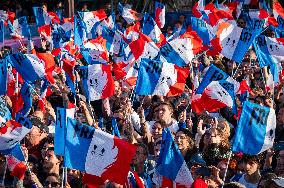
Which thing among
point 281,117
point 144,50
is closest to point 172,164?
point 281,117

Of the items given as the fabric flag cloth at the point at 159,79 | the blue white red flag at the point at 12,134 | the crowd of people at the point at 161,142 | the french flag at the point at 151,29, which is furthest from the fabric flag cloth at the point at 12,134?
the french flag at the point at 151,29

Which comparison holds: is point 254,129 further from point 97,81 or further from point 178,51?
point 178,51

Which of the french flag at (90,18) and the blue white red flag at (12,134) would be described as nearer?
the blue white red flag at (12,134)

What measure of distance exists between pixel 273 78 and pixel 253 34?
862mm

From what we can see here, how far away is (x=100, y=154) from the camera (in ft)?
20.2

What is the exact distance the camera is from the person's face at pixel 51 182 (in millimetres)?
6879

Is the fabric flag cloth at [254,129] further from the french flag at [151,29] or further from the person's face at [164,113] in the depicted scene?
the french flag at [151,29]

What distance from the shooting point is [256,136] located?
251 inches

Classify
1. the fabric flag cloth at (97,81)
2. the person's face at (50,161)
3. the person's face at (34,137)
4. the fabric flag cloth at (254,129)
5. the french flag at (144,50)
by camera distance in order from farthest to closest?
the french flag at (144,50) → the fabric flag cloth at (97,81) → the person's face at (34,137) → the person's face at (50,161) → the fabric flag cloth at (254,129)

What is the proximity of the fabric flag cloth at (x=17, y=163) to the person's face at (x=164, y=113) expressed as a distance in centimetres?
188

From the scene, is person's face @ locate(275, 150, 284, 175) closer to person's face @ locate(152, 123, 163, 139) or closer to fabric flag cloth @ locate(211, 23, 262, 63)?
person's face @ locate(152, 123, 163, 139)

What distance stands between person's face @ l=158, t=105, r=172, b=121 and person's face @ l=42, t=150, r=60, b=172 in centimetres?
149

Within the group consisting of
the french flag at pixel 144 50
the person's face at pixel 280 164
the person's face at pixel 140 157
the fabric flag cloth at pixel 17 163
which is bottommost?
the french flag at pixel 144 50

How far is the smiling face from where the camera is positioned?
6105 mm
